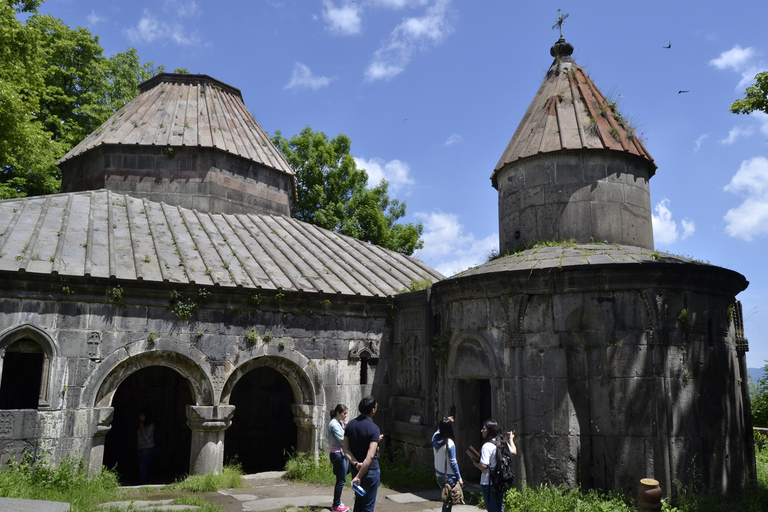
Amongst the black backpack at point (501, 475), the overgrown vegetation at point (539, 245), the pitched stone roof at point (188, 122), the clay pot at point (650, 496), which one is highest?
the pitched stone roof at point (188, 122)

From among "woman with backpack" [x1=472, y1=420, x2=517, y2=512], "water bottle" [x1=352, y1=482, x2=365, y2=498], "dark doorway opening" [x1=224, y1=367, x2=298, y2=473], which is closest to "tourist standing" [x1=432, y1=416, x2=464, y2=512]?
"woman with backpack" [x1=472, y1=420, x2=517, y2=512]

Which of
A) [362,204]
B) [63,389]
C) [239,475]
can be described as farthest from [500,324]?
[362,204]

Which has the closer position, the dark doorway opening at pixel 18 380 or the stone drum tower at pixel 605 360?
the stone drum tower at pixel 605 360

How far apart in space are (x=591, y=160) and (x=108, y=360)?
8634mm

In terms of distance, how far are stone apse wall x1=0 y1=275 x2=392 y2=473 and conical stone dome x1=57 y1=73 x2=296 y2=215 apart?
508cm

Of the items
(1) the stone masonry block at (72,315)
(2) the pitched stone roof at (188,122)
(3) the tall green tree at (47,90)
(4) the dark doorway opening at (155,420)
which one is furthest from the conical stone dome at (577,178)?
(3) the tall green tree at (47,90)

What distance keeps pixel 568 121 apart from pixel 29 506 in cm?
961

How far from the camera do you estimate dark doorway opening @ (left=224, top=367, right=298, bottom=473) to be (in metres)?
13.4

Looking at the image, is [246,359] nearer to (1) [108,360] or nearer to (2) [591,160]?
(1) [108,360]

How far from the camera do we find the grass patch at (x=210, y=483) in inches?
354

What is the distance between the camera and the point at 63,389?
8531 millimetres

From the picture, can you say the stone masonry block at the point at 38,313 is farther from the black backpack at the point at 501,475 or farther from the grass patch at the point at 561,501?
the grass patch at the point at 561,501

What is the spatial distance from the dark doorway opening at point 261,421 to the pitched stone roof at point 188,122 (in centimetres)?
583

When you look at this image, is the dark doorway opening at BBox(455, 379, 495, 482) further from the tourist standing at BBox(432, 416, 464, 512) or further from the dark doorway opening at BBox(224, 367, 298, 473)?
the dark doorway opening at BBox(224, 367, 298, 473)
